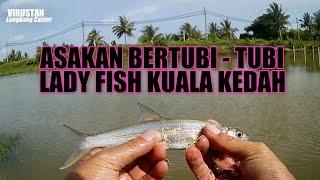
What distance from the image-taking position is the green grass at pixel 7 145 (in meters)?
15.5

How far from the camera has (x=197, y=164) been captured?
3.23 metres

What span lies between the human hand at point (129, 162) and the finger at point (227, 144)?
0.34 meters

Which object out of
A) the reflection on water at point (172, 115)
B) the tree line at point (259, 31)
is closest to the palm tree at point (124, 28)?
the tree line at point (259, 31)

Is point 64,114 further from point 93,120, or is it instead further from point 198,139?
point 198,139

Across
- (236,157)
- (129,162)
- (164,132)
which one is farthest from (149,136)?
(236,157)

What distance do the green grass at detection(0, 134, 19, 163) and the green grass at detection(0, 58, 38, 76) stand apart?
47.5 m

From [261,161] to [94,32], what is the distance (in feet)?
266

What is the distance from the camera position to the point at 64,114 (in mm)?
23844

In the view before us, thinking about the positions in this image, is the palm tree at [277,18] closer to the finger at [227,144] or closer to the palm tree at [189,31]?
the palm tree at [189,31]

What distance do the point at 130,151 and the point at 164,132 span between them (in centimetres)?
54

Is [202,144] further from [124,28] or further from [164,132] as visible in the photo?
[124,28]

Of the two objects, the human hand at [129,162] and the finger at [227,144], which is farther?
the finger at [227,144]

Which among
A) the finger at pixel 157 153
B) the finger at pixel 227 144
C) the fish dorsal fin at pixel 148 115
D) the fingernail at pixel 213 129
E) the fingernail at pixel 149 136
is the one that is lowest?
the finger at pixel 157 153

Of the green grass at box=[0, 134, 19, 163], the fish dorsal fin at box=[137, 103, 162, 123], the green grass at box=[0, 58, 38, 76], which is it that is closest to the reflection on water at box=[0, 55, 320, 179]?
the green grass at box=[0, 134, 19, 163]
